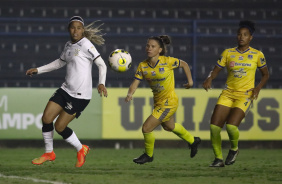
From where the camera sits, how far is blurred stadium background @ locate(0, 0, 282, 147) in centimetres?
1594

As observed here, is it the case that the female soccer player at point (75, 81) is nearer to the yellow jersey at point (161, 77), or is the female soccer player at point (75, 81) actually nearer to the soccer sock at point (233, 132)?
the yellow jersey at point (161, 77)

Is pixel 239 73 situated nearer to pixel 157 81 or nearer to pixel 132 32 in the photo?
pixel 157 81

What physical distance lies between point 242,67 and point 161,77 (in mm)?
1052

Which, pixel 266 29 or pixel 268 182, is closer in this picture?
pixel 268 182

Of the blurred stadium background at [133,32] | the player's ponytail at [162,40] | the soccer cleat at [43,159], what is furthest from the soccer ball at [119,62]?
the blurred stadium background at [133,32]

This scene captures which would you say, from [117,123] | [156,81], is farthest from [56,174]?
[117,123]

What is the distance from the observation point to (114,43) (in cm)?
1658

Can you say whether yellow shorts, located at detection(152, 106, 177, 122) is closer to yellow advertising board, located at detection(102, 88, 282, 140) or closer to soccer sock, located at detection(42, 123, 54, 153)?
soccer sock, located at detection(42, 123, 54, 153)

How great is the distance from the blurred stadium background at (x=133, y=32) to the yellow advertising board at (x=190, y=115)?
1.09m

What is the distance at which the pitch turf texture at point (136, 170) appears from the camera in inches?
327

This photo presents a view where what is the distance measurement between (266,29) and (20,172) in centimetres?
928

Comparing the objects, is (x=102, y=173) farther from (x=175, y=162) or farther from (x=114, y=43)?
(x=114, y=43)

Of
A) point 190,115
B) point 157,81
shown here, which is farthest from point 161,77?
point 190,115

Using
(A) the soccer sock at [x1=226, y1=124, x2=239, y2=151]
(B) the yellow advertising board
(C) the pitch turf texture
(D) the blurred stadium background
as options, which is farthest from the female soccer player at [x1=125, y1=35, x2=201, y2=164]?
(D) the blurred stadium background
